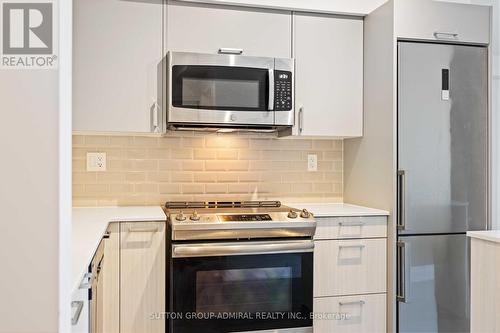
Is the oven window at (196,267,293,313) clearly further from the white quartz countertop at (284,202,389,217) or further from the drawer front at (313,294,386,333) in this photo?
the white quartz countertop at (284,202,389,217)

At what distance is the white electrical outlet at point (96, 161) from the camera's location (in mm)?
2850

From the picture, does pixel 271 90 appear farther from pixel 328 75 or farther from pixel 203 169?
pixel 203 169

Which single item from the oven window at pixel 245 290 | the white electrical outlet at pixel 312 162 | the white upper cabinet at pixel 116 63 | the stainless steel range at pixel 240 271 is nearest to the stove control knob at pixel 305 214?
the stainless steel range at pixel 240 271

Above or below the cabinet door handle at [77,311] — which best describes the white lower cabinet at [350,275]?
below

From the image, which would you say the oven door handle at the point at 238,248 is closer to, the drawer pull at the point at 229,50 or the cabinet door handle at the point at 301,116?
the cabinet door handle at the point at 301,116

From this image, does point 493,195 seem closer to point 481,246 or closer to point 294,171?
point 481,246

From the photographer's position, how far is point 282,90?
8.92 feet

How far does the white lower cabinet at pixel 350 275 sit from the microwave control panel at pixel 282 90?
72cm

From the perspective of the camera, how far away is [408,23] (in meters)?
2.64

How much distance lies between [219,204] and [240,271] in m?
0.61

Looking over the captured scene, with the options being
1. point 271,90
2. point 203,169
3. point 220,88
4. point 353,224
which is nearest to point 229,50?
point 220,88

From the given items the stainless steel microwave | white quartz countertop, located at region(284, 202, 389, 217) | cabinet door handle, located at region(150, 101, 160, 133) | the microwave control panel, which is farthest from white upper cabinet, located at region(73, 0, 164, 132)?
white quartz countertop, located at region(284, 202, 389, 217)

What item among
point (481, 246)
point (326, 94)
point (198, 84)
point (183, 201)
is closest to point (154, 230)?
point (183, 201)
